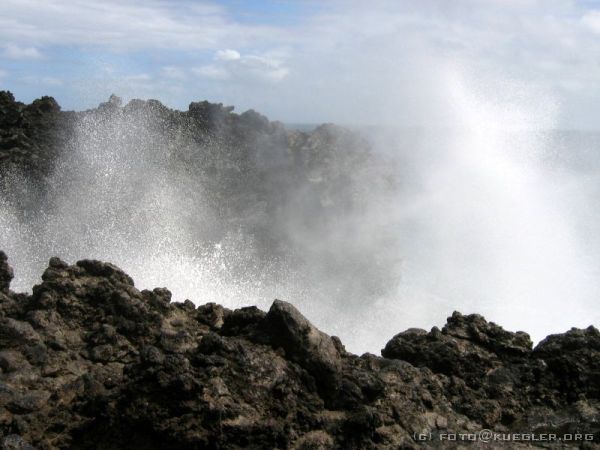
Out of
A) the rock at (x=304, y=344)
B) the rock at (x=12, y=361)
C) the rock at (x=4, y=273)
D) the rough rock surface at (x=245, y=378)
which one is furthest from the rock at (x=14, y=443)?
the rock at (x=4, y=273)

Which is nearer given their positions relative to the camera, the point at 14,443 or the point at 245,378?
the point at 14,443

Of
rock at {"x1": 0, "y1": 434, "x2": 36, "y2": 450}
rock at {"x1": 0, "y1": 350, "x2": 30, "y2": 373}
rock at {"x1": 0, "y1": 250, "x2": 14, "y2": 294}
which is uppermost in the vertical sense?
rock at {"x1": 0, "y1": 250, "x2": 14, "y2": 294}

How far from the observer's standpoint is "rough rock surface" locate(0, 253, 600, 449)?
5250mm

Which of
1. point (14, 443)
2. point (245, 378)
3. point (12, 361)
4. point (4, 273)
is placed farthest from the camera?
point (4, 273)

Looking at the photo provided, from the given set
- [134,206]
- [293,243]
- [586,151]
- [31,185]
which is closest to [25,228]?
[31,185]

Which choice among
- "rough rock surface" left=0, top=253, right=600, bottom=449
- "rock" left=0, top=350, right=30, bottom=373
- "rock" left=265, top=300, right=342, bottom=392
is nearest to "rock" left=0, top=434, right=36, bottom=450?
"rough rock surface" left=0, top=253, right=600, bottom=449

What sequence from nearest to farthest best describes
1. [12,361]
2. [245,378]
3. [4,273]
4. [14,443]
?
[14,443] < [245,378] < [12,361] < [4,273]

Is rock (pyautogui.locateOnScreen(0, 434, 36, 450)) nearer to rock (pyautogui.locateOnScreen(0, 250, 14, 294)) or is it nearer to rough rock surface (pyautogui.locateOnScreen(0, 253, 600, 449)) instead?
rough rock surface (pyautogui.locateOnScreen(0, 253, 600, 449))

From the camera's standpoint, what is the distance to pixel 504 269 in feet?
86.9

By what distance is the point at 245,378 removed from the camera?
5547 mm

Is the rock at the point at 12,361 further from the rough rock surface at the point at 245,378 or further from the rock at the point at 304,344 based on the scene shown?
the rock at the point at 304,344

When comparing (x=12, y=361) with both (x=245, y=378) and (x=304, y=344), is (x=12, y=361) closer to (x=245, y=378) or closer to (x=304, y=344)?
(x=245, y=378)

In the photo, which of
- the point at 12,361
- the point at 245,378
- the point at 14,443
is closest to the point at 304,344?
the point at 245,378

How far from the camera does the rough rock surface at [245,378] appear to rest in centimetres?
525
